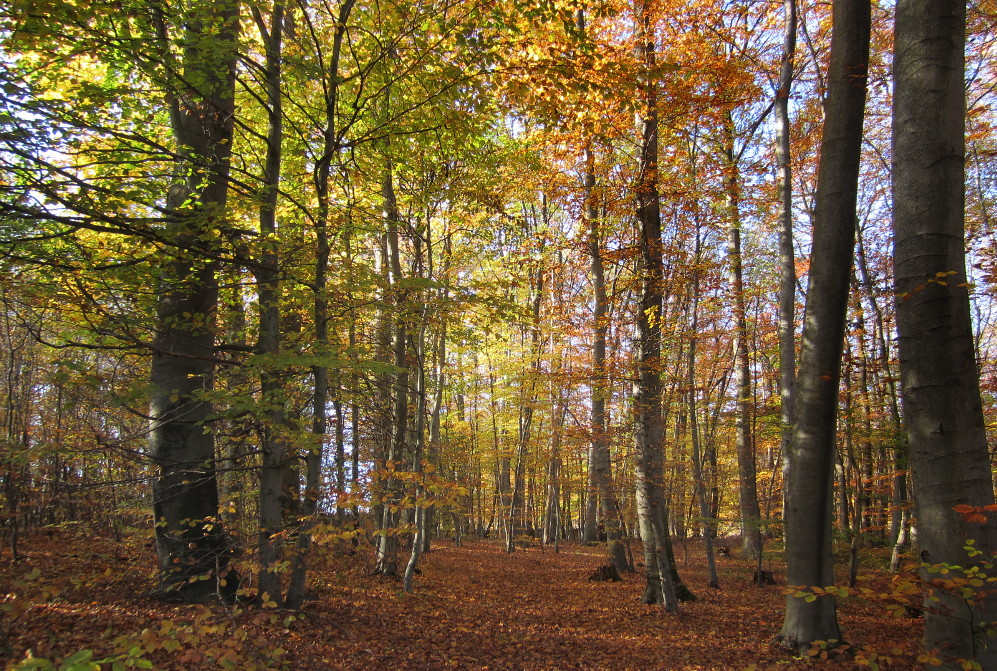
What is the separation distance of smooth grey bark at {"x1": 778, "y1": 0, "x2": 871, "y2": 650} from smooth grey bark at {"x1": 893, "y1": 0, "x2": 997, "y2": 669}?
1.39 meters

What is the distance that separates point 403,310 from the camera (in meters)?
5.76

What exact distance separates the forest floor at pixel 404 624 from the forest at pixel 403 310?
2.7 inches

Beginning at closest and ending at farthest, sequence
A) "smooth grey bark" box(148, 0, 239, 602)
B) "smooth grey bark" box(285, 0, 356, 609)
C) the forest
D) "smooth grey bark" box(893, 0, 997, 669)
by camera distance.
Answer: "smooth grey bark" box(893, 0, 997, 669), the forest, "smooth grey bark" box(285, 0, 356, 609), "smooth grey bark" box(148, 0, 239, 602)

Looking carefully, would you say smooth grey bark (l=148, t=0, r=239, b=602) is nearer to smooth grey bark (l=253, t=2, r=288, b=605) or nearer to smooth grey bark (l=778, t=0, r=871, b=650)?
smooth grey bark (l=253, t=2, r=288, b=605)

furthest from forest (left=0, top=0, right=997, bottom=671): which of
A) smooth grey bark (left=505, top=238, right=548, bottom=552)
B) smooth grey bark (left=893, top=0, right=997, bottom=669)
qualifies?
smooth grey bark (left=505, top=238, right=548, bottom=552)

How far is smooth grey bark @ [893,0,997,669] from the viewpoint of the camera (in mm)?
2992

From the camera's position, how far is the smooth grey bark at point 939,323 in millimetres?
2992

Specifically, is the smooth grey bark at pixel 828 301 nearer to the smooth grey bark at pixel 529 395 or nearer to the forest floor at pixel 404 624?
the forest floor at pixel 404 624

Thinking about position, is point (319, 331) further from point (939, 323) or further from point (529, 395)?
point (529, 395)

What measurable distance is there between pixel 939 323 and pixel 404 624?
705cm

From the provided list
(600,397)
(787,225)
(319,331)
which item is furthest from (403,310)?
(787,225)

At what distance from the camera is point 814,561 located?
4891 mm

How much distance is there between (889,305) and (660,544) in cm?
836

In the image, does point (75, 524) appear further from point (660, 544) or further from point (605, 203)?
point (605, 203)
